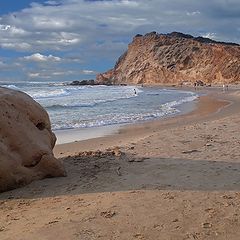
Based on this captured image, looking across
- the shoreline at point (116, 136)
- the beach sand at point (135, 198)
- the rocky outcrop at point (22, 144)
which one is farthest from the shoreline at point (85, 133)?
the rocky outcrop at point (22, 144)

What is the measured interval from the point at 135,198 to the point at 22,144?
215 cm

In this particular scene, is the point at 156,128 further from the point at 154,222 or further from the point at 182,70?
the point at 182,70

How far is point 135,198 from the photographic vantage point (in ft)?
17.6

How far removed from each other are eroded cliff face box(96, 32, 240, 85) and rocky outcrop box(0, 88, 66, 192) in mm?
75343

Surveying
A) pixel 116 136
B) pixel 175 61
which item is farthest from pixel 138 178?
pixel 175 61

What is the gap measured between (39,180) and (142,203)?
86.0 inches

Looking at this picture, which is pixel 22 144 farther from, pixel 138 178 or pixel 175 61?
pixel 175 61

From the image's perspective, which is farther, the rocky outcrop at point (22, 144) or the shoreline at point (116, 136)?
the shoreline at point (116, 136)

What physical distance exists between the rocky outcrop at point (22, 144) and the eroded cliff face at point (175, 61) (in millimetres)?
75343

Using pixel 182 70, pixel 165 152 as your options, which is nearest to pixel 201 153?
pixel 165 152

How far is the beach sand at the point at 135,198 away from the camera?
14.5 feet

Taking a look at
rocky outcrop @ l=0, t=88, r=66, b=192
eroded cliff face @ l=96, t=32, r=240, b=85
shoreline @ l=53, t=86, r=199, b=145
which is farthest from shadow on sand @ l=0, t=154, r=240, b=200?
eroded cliff face @ l=96, t=32, r=240, b=85

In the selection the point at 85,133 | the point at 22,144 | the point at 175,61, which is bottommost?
the point at 85,133

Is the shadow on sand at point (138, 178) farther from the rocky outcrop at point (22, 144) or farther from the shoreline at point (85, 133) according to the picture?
the shoreline at point (85, 133)
